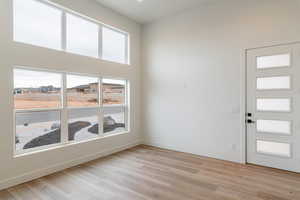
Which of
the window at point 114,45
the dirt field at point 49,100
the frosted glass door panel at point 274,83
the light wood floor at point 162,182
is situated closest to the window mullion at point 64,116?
the dirt field at point 49,100

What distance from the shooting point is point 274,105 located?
3344 mm

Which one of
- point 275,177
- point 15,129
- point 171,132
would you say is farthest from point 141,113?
point 275,177

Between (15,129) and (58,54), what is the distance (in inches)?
60.7

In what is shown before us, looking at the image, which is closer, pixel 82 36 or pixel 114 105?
pixel 82 36

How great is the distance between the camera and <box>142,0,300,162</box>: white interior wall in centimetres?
342

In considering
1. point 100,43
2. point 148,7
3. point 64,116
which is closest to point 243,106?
point 148,7

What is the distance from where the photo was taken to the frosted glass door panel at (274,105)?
322 cm

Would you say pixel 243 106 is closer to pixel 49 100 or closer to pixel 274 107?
pixel 274 107

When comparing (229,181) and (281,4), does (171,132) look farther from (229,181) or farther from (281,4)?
(281,4)

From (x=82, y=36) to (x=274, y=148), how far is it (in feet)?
15.5

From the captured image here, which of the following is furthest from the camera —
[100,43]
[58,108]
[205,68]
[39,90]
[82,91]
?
[100,43]

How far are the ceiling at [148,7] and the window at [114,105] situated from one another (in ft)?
5.96

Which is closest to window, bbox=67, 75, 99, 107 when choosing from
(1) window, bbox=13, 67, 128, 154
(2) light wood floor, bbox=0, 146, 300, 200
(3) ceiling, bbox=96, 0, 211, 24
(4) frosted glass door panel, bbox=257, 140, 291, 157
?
(1) window, bbox=13, 67, 128, 154

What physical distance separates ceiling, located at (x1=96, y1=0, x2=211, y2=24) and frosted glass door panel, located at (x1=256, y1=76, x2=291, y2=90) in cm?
223
